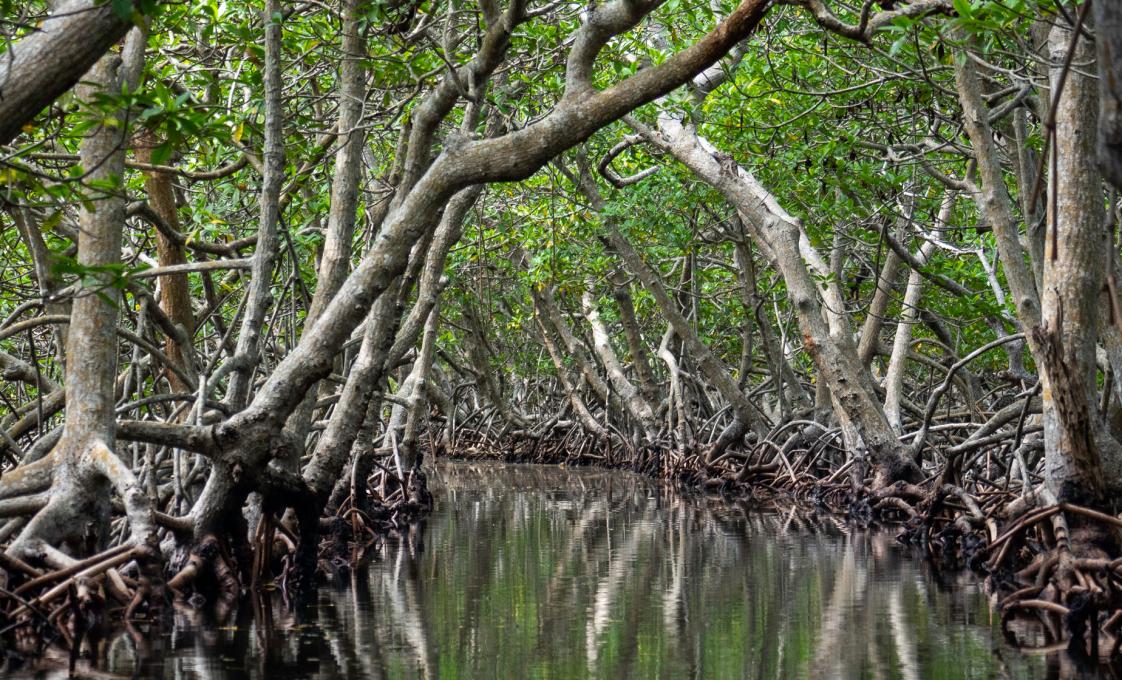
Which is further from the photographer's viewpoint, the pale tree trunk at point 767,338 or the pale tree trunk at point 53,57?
the pale tree trunk at point 767,338

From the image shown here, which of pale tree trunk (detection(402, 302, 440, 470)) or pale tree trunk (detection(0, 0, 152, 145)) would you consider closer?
pale tree trunk (detection(0, 0, 152, 145))

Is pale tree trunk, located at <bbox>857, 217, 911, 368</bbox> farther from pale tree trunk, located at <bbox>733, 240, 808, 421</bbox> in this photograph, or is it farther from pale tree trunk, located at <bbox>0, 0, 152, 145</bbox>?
pale tree trunk, located at <bbox>0, 0, 152, 145</bbox>

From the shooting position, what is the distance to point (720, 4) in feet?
29.6

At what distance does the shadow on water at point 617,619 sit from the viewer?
17.7 ft

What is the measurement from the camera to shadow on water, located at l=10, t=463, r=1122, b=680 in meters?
5.39

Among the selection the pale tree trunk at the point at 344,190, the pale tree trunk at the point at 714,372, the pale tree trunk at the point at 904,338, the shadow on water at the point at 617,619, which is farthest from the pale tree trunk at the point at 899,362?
the pale tree trunk at the point at 344,190

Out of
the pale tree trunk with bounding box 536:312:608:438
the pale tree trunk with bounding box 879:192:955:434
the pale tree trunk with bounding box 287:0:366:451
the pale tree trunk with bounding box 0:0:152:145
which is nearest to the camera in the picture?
the pale tree trunk with bounding box 0:0:152:145

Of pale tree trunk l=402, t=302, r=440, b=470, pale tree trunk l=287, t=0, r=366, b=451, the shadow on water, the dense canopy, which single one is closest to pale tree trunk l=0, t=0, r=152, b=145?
the dense canopy

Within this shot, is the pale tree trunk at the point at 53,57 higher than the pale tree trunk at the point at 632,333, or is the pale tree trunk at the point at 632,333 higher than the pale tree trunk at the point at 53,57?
the pale tree trunk at the point at 632,333

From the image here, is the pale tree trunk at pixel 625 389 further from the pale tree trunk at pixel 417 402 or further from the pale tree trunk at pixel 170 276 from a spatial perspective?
the pale tree trunk at pixel 170 276

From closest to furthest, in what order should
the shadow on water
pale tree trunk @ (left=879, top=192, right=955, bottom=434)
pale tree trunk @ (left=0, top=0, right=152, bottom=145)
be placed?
pale tree trunk @ (left=0, top=0, right=152, bottom=145), the shadow on water, pale tree trunk @ (left=879, top=192, right=955, bottom=434)

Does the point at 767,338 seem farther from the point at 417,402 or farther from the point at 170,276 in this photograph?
the point at 170,276

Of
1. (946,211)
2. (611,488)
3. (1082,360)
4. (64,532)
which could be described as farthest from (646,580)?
(611,488)

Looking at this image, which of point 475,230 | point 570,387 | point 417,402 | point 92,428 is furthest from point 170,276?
point 570,387
